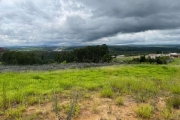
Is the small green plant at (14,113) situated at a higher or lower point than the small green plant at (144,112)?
higher

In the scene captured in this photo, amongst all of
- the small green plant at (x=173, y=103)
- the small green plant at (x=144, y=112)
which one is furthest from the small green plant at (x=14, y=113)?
the small green plant at (x=173, y=103)

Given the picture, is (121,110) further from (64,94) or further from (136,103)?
(64,94)

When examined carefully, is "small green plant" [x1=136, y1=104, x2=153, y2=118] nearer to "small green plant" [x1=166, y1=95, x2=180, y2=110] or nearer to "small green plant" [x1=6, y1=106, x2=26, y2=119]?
"small green plant" [x1=166, y1=95, x2=180, y2=110]

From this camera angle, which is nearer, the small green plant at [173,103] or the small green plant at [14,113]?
the small green plant at [14,113]

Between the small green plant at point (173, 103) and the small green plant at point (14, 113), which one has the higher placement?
the small green plant at point (14, 113)

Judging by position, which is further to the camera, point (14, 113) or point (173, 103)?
point (173, 103)

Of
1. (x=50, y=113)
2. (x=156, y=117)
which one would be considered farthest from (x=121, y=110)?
(x=50, y=113)

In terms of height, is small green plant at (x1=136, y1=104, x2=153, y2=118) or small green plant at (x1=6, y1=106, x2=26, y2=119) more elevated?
small green plant at (x1=6, y1=106, x2=26, y2=119)

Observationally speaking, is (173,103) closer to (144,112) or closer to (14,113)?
(144,112)

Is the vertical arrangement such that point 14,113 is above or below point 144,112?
above

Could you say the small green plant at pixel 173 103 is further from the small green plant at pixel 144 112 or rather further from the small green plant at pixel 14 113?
the small green plant at pixel 14 113

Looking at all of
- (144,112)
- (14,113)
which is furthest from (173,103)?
(14,113)

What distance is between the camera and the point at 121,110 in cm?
516

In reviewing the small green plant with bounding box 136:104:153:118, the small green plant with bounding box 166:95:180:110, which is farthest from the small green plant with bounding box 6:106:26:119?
the small green plant with bounding box 166:95:180:110
